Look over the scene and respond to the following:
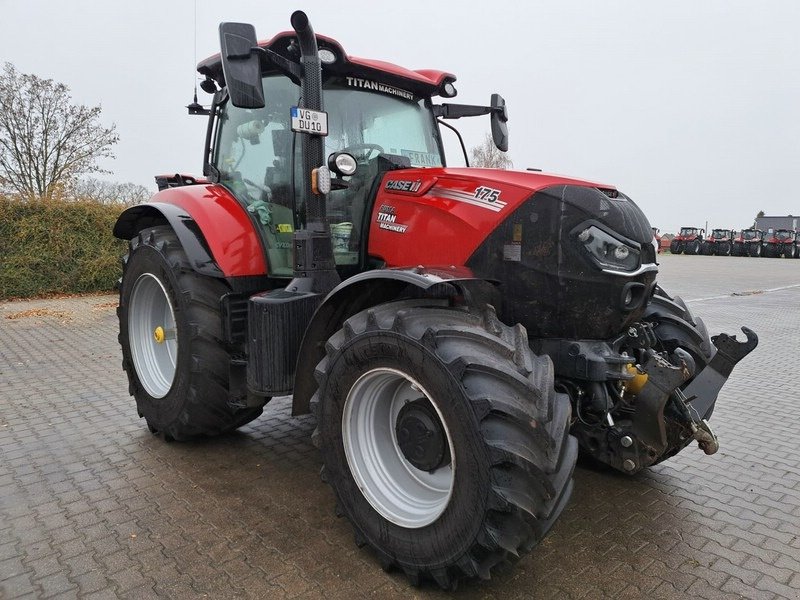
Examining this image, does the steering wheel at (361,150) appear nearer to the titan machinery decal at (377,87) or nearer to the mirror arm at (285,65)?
the titan machinery decal at (377,87)

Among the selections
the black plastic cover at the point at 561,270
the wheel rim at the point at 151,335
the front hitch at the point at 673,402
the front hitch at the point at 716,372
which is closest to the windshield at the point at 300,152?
the black plastic cover at the point at 561,270

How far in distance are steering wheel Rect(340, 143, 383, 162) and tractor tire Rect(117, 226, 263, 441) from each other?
3.80ft

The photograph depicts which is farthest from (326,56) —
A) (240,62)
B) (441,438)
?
(441,438)

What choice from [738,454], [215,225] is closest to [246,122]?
[215,225]

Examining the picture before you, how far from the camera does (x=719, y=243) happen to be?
37562 mm

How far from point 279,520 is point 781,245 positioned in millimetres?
40938

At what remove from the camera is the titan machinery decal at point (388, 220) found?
316 centimetres

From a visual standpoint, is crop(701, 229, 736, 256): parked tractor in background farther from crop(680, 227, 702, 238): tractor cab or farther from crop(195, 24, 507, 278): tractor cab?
crop(195, 24, 507, 278): tractor cab

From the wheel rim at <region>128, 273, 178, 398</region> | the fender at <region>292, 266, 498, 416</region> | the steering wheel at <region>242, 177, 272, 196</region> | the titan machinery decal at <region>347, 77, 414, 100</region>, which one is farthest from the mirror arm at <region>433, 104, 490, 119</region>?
the wheel rim at <region>128, 273, 178, 398</region>

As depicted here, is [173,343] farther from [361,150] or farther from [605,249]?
[605,249]

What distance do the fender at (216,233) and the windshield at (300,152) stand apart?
0.07 metres

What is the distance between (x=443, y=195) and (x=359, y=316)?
84 cm

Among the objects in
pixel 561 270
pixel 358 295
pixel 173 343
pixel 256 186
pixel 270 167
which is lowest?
pixel 173 343

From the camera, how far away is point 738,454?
13.1ft
